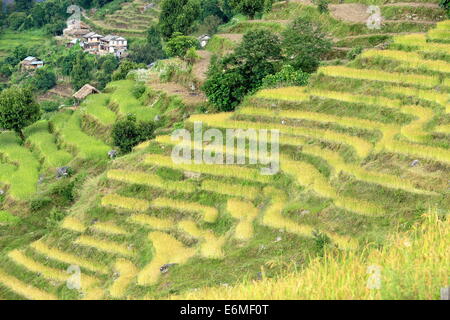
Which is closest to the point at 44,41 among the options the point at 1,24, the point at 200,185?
the point at 1,24

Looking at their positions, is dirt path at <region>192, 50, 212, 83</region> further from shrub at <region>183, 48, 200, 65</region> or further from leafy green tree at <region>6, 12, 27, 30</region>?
leafy green tree at <region>6, 12, 27, 30</region>

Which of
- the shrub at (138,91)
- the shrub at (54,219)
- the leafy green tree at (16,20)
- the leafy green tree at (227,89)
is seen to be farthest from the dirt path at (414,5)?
the leafy green tree at (16,20)

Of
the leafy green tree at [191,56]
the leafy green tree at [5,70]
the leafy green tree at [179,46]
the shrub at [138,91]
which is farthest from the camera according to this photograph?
the leafy green tree at [5,70]

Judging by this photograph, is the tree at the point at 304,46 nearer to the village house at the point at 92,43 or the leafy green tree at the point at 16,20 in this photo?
the village house at the point at 92,43

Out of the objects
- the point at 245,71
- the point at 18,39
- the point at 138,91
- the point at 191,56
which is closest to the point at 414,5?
the point at 245,71

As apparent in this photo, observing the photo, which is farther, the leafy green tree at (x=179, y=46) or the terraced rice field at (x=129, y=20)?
the terraced rice field at (x=129, y=20)

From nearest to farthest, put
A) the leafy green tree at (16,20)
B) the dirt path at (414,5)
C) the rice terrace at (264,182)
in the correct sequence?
the rice terrace at (264,182) → the dirt path at (414,5) → the leafy green tree at (16,20)

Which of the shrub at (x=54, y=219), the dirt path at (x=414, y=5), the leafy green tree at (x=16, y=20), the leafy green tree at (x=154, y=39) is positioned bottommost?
the leafy green tree at (x=16, y=20)

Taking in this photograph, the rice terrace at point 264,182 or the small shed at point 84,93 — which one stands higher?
the rice terrace at point 264,182
